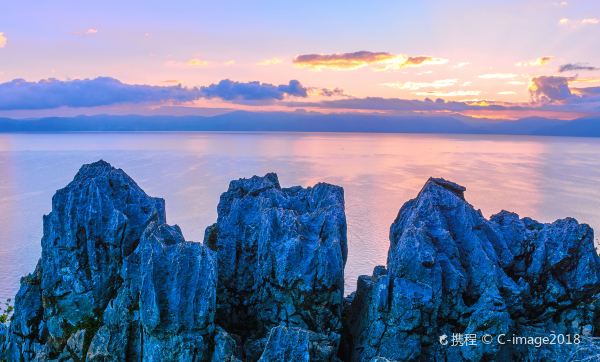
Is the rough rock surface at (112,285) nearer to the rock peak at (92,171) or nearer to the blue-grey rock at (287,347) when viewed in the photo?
the rock peak at (92,171)

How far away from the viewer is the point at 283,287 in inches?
1061

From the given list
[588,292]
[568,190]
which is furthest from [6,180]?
[568,190]

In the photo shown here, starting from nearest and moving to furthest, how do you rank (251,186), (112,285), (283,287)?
(283,287) → (112,285) → (251,186)

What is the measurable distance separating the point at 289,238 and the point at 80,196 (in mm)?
13827

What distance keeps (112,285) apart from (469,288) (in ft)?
70.7

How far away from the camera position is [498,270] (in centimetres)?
2683

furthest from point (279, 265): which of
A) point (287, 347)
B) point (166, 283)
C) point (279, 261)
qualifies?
point (166, 283)

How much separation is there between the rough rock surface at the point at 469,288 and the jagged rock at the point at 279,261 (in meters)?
2.94

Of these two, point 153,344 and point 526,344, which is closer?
point 153,344

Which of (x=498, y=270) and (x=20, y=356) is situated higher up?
(x=498, y=270)

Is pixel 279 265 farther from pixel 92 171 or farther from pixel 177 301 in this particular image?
pixel 92 171

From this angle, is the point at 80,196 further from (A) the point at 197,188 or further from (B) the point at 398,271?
(A) the point at 197,188

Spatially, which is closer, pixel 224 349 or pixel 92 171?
pixel 224 349

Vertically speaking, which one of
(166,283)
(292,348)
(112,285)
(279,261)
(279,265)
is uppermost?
(279,261)
